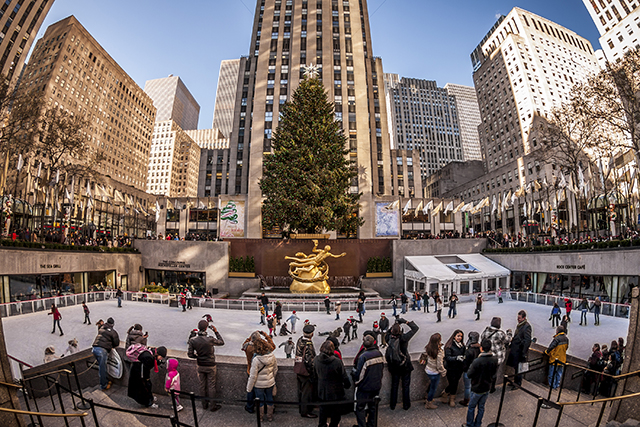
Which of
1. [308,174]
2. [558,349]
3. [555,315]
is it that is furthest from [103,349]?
[308,174]

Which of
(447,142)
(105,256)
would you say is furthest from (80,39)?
(447,142)

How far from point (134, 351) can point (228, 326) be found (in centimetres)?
910

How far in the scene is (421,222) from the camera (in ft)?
180

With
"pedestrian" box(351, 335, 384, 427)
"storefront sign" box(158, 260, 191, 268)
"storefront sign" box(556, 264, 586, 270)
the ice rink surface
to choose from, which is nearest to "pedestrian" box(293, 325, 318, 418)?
"pedestrian" box(351, 335, 384, 427)

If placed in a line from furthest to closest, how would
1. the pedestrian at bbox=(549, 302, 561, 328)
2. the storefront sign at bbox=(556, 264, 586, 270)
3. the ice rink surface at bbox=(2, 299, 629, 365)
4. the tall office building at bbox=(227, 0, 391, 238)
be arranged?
the tall office building at bbox=(227, 0, 391, 238), the storefront sign at bbox=(556, 264, 586, 270), the pedestrian at bbox=(549, 302, 561, 328), the ice rink surface at bbox=(2, 299, 629, 365)

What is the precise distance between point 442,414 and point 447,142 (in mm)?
146326

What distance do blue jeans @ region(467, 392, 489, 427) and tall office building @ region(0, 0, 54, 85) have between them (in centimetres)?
8111

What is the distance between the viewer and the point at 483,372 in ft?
18.9

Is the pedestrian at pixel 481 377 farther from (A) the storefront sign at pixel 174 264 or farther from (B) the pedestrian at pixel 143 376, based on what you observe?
(A) the storefront sign at pixel 174 264

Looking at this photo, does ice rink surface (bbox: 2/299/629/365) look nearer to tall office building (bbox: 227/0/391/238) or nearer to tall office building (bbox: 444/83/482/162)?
tall office building (bbox: 227/0/391/238)

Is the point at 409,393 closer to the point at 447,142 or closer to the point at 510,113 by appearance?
the point at 510,113

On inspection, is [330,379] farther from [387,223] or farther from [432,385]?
[387,223]

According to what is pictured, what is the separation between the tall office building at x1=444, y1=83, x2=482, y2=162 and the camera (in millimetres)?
154250

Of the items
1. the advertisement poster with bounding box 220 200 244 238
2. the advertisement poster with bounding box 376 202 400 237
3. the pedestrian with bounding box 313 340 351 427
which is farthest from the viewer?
the advertisement poster with bounding box 220 200 244 238
